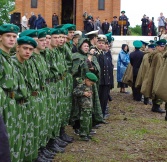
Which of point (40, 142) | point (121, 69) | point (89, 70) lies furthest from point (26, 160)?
point (121, 69)

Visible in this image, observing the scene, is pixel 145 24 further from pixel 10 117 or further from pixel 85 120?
pixel 10 117

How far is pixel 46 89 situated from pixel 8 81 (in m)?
1.87

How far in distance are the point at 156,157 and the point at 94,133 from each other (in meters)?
2.06

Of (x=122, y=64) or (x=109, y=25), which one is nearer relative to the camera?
(x=122, y=64)

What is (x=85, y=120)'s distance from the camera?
26.9 ft

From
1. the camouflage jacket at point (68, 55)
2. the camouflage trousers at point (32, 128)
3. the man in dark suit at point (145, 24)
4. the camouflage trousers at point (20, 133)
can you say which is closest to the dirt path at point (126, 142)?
the camouflage trousers at point (32, 128)

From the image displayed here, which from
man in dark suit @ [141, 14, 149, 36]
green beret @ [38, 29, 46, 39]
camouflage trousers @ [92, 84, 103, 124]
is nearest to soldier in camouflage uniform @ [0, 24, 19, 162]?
green beret @ [38, 29, 46, 39]

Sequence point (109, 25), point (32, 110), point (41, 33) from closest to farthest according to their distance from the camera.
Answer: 1. point (32, 110)
2. point (41, 33)
3. point (109, 25)

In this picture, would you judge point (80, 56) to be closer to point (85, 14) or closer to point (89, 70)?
point (89, 70)

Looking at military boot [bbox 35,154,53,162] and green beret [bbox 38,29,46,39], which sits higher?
green beret [bbox 38,29,46,39]

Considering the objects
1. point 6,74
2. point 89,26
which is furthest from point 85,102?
point 89,26

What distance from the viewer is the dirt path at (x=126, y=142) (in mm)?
7234

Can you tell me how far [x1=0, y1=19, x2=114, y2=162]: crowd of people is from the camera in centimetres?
499

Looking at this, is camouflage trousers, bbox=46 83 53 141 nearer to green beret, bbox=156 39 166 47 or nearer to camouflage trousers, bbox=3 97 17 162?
camouflage trousers, bbox=3 97 17 162
